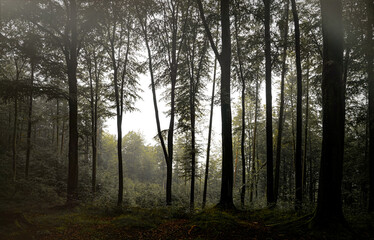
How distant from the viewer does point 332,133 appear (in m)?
4.58

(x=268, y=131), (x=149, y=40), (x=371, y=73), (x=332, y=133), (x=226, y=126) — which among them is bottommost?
(x=332, y=133)

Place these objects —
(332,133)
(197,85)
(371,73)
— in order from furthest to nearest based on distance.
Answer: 1. (197,85)
2. (371,73)
3. (332,133)

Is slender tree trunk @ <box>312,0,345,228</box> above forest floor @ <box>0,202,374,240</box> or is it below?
above

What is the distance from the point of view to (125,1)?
37.1 feet

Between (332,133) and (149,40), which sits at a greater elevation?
(149,40)

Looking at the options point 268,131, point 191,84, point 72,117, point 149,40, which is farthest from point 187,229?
point 149,40

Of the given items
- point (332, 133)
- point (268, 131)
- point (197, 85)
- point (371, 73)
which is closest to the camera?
point (332, 133)

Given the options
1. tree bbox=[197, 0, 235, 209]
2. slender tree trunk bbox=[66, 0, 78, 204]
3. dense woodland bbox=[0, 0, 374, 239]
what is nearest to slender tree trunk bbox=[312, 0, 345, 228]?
dense woodland bbox=[0, 0, 374, 239]

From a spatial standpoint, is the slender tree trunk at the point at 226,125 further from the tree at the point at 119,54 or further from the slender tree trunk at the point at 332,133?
the tree at the point at 119,54

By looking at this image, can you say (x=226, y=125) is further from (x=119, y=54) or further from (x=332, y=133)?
(x=119, y=54)

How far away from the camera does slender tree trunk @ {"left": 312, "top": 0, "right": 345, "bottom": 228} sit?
4.48 meters

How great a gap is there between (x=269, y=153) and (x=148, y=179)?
47.2 meters

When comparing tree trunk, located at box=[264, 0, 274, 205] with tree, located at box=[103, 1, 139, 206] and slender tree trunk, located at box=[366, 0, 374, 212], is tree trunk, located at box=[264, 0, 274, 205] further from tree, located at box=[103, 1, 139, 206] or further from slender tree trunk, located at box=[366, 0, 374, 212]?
tree, located at box=[103, 1, 139, 206]

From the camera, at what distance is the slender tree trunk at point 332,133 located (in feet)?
14.7
